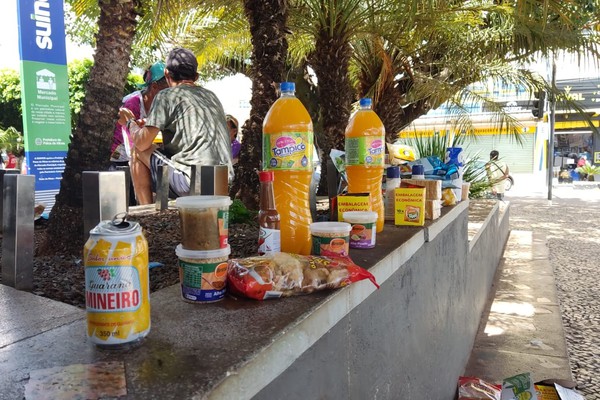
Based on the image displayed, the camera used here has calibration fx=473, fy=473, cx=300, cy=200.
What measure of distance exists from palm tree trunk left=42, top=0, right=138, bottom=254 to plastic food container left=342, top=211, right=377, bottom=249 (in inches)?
61.5

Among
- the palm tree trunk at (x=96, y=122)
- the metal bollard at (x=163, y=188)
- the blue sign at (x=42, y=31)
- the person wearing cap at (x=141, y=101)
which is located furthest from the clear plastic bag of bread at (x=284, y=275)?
the blue sign at (x=42, y=31)

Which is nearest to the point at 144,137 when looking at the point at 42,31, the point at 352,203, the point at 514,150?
the point at 352,203

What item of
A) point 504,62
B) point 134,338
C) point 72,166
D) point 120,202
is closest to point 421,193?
point 120,202

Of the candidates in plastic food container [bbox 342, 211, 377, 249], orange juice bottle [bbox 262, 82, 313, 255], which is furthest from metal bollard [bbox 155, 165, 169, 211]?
plastic food container [bbox 342, 211, 377, 249]

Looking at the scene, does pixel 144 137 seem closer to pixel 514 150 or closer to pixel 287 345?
pixel 287 345

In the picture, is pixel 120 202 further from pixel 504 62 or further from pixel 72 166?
pixel 504 62

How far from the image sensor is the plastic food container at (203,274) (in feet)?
4.47

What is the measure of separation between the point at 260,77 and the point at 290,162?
2385 millimetres

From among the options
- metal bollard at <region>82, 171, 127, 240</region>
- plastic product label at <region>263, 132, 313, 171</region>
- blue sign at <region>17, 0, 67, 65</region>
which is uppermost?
blue sign at <region>17, 0, 67, 65</region>

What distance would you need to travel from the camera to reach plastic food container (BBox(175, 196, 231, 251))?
4.47 feet

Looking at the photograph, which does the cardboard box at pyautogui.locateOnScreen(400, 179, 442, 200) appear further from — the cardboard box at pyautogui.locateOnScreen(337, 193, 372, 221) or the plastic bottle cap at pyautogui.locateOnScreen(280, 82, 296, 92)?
the plastic bottle cap at pyautogui.locateOnScreen(280, 82, 296, 92)

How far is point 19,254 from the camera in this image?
1.73 metres

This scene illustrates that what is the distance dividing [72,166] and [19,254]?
111cm

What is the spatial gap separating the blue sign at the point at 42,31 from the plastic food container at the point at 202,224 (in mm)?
7108
